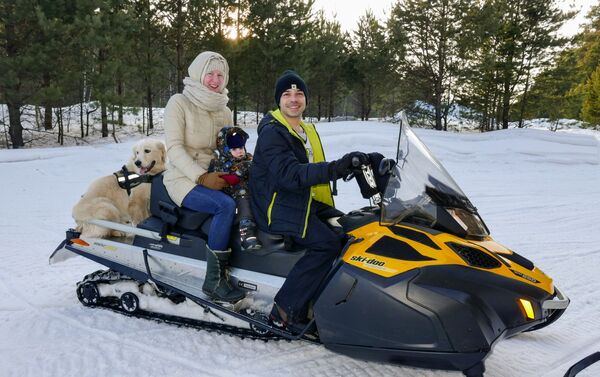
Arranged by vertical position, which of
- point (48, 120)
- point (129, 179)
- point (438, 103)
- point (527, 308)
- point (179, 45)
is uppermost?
point (179, 45)

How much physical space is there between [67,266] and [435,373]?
3.54 metres

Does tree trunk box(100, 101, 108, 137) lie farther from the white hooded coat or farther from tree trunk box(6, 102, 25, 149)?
the white hooded coat

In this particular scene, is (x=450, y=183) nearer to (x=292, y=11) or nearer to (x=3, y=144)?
(x=3, y=144)

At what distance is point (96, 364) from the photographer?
2.58m

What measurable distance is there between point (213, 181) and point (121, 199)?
1212mm

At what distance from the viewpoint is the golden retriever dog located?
3.52 metres

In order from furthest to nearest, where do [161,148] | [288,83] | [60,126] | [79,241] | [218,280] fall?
[60,126], [161,148], [79,241], [218,280], [288,83]

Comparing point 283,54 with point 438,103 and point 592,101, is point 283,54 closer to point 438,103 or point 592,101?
point 438,103

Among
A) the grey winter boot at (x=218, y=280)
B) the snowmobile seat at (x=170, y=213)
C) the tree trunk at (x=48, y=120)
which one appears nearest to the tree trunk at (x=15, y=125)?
the tree trunk at (x=48, y=120)

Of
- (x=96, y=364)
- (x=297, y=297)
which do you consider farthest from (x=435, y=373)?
(x=96, y=364)

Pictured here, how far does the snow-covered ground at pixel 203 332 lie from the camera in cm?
258

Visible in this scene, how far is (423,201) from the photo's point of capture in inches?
89.8

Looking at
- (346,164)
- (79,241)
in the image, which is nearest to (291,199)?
(346,164)

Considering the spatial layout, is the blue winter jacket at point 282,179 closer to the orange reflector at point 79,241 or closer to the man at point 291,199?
the man at point 291,199
